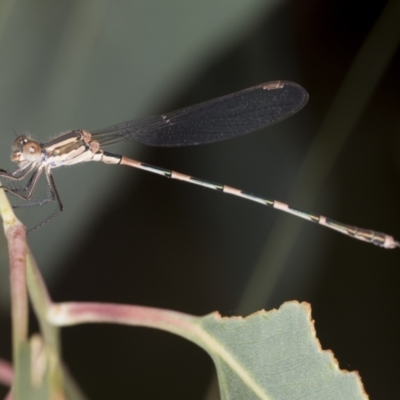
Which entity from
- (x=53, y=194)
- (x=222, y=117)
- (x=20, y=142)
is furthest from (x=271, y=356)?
(x=222, y=117)

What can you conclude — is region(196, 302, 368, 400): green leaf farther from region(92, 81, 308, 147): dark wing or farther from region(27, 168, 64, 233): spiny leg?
region(92, 81, 308, 147): dark wing

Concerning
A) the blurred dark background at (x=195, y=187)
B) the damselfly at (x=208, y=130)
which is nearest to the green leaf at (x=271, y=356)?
the blurred dark background at (x=195, y=187)

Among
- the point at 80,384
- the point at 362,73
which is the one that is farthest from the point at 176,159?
the point at 80,384

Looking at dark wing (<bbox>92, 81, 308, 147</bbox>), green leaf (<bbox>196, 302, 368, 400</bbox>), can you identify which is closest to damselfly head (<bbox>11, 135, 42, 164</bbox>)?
dark wing (<bbox>92, 81, 308, 147</bbox>)

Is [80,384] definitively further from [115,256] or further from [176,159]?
[176,159]

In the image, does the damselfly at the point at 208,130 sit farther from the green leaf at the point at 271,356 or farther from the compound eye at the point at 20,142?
the green leaf at the point at 271,356
